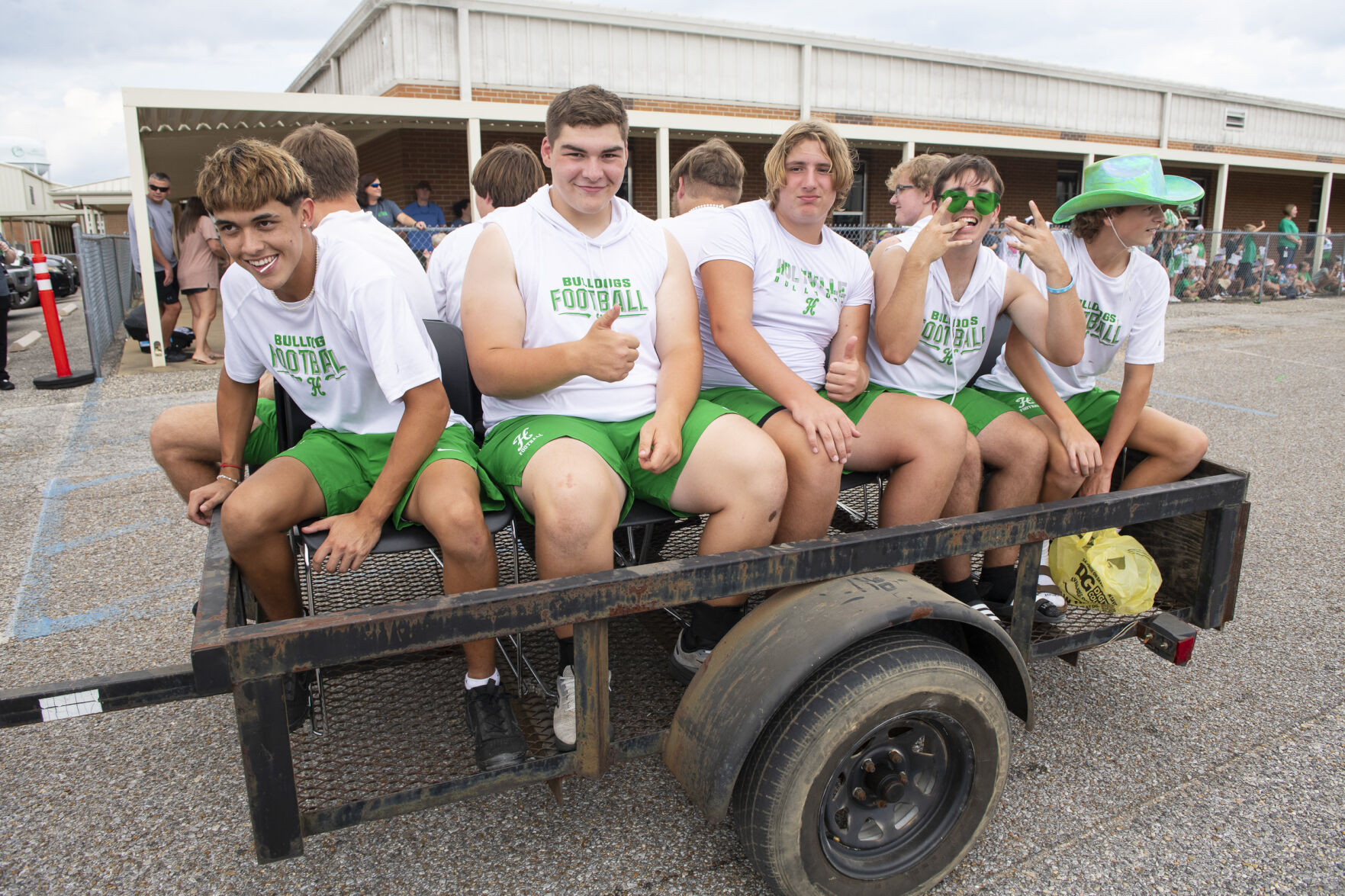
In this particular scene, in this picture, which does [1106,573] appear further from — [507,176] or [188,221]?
[188,221]

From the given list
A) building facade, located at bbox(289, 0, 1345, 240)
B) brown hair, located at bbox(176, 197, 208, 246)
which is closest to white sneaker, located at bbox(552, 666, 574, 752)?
brown hair, located at bbox(176, 197, 208, 246)

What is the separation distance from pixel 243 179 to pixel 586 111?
93cm

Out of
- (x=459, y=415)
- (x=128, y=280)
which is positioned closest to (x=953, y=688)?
(x=459, y=415)

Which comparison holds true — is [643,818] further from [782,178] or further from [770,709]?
[782,178]

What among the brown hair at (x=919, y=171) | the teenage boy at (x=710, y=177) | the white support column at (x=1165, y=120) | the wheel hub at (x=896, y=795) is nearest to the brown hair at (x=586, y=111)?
the wheel hub at (x=896, y=795)

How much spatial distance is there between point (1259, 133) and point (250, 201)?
2721cm

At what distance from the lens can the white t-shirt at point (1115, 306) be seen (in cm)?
302

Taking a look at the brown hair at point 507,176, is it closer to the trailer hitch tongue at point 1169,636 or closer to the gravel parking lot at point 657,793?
the gravel parking lot at point 657,793

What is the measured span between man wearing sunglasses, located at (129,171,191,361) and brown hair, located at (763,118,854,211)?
870 cm

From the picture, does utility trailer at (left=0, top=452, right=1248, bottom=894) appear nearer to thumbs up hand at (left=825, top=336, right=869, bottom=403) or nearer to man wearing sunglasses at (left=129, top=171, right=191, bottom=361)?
thumbs up hand at (left=825, top=336, right=869, bottom=403)

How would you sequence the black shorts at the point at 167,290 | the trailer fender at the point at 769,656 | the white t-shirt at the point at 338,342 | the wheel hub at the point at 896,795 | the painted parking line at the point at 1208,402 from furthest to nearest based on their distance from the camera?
the black shorts at the point at 167,290, the painted parking line at the point at 1208,402, the white t-shirt at the point at 338,342, the wheel hub at the point at 896,795, the trailer fender at the point at 769,656

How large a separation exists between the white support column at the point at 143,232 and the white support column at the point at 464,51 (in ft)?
15.6

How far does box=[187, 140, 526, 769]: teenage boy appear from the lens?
2109 mm

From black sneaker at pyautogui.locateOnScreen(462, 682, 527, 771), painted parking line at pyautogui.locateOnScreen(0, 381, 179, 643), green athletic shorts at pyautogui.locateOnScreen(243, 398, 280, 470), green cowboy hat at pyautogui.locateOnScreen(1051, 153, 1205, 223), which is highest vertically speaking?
green cowboy hat at pyautogui.locateOnScreen(1051, 153, 1205, 223)
